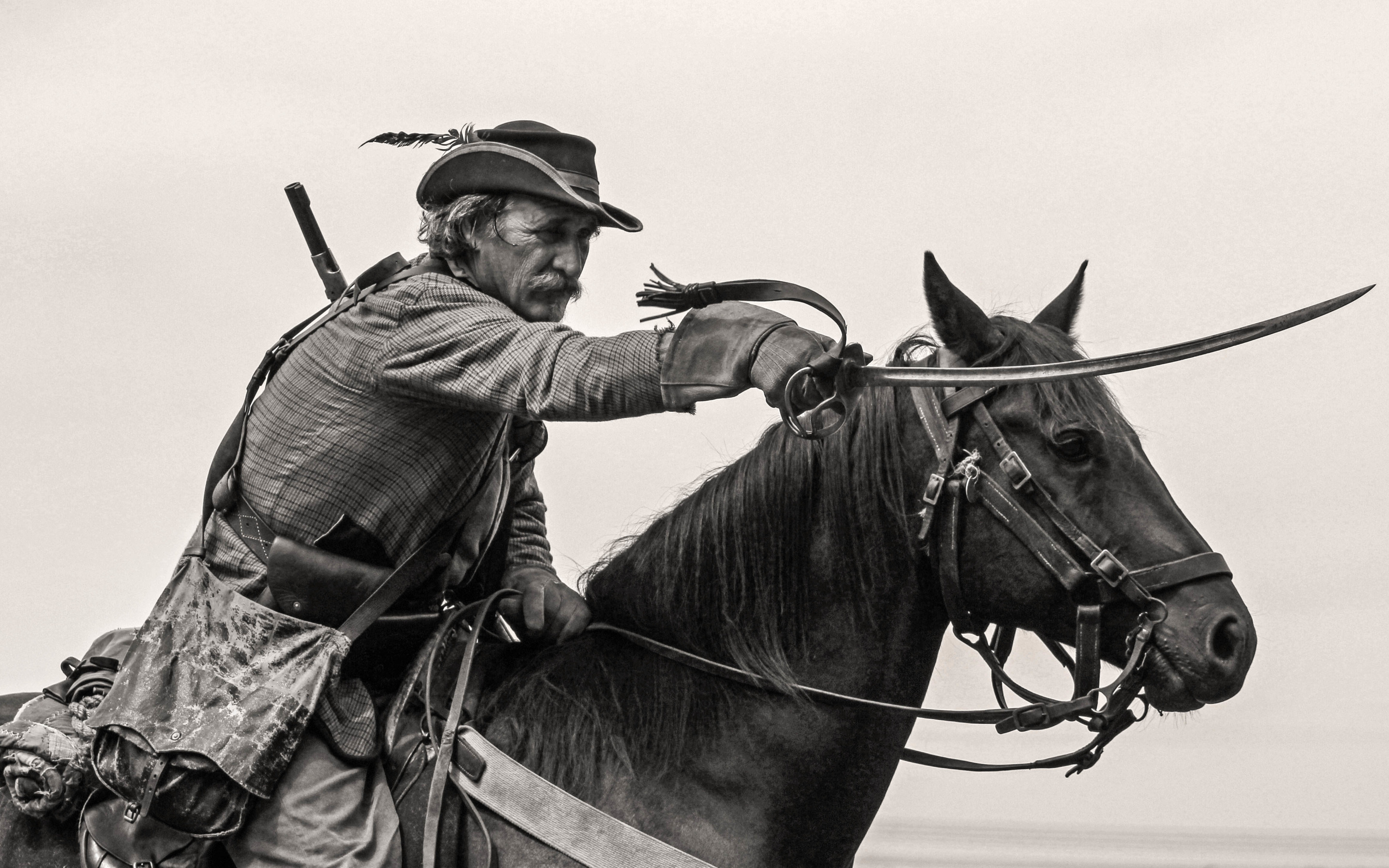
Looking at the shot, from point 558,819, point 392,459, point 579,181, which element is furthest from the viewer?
point 579,181

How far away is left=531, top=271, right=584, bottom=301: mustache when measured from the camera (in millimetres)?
3428

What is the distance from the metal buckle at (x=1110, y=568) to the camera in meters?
2.79

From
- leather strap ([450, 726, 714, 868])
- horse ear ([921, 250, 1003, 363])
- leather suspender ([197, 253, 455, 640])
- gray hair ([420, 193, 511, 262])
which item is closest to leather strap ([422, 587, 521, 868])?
leather strap ([450, 726, 714, 868])

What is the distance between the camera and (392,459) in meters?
3.21

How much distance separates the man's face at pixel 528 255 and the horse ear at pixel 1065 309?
1.06m

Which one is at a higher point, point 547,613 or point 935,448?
point 935,448

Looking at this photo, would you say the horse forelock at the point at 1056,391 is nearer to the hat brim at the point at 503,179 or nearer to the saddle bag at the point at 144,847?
the hat brim at the point at 503,179

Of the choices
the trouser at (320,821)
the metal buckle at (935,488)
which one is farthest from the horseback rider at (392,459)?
the metal buckle at (935,488)

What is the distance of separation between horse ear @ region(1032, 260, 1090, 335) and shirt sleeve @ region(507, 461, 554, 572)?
53.3 inches

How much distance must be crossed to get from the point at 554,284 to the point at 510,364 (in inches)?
21.2

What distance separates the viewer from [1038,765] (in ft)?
10.3

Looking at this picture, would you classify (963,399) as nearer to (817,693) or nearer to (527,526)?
(817,693)

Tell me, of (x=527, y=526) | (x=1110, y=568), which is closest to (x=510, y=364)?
(x=527, y=526)

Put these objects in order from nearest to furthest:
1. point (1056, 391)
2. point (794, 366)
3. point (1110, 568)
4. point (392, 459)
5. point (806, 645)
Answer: point (794, 366), point (1110, 568), point (1056, 391), point (806, 645), point (392, 459)
